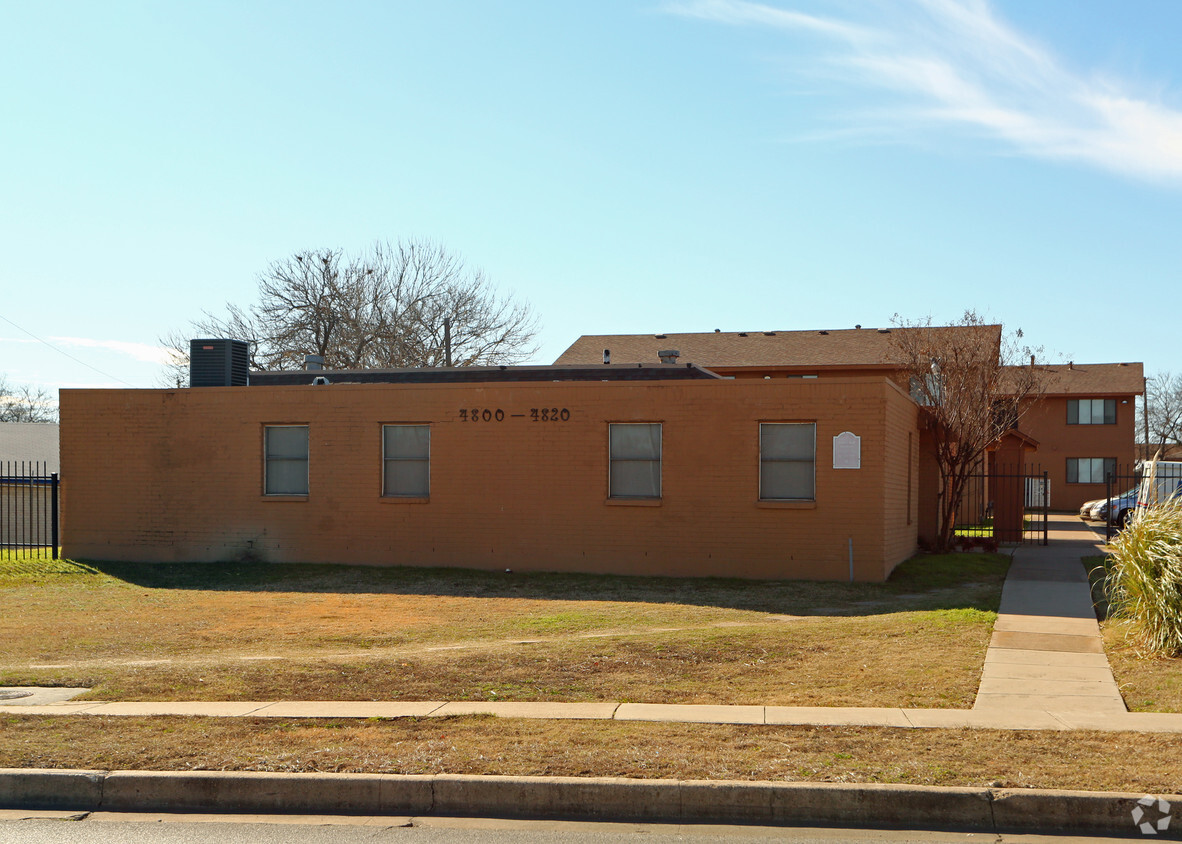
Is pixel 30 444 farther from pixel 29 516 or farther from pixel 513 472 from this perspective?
pixel 513 472

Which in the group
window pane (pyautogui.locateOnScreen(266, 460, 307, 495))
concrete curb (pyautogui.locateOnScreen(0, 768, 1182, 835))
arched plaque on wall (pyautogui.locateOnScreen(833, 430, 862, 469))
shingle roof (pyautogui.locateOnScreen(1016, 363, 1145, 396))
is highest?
shingle roof (pyautogui.locateOnScreen(1016, 363, 1145, 396))

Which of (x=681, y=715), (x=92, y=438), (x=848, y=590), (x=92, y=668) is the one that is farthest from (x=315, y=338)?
(x=681, y=715)

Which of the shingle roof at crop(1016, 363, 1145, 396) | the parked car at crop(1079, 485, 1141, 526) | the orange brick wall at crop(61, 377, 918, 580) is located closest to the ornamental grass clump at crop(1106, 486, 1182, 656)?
the orange brick wall at crop(61, 377, 918, 580)

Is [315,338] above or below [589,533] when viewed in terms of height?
above

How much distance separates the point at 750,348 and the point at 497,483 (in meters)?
25.6

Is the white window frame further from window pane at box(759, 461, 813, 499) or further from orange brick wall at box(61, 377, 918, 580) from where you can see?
window pane at box(759, 461, 813, 499)

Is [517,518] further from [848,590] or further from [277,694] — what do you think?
[277,694]

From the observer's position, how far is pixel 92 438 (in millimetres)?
22172

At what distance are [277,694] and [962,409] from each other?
17455 mm

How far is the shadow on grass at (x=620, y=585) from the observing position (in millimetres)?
15977

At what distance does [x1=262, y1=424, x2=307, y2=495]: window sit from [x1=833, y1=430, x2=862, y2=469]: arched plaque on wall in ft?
32.4

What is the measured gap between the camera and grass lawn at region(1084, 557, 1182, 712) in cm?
888

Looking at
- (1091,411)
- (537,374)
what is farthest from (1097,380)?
(537,374)

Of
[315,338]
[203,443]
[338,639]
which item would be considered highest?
[315,338]
